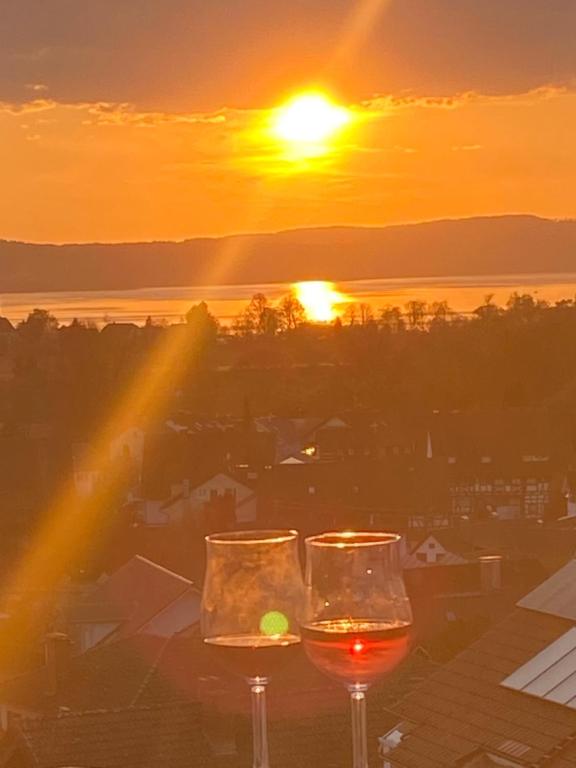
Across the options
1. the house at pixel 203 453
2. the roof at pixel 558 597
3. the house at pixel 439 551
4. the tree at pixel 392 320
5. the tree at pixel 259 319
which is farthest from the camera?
the tree at pixel 259 319

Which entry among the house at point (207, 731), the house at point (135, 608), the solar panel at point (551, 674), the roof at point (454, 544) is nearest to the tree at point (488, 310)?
the roof at point (454, 544)

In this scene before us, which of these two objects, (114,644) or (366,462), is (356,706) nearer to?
(114,644)

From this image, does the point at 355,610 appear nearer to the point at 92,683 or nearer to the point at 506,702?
the point at 506,702

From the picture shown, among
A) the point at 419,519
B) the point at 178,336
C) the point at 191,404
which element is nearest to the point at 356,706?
the point at 419,519

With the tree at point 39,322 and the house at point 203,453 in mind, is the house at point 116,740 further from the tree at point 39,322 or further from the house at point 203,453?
the tree at point 39,322

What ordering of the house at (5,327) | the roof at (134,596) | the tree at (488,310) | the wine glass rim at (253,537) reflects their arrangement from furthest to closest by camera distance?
the tree at (488,310)
the house at (5,327)
the roof at (134,596)
the wine glass rim at (253,537)

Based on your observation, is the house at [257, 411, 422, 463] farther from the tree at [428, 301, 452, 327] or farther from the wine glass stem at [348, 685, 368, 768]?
the wine glass stem at [348, 685, 368, 768]
